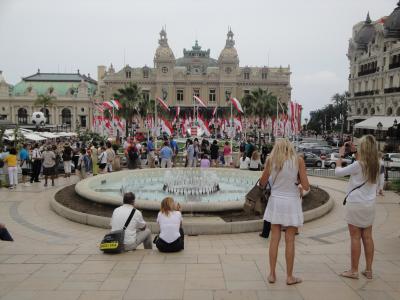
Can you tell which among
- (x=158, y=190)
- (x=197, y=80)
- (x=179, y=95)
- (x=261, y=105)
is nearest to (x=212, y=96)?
(x=197, y=80)

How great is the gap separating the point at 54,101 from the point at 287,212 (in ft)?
287

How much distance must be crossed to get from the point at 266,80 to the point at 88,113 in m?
40.4

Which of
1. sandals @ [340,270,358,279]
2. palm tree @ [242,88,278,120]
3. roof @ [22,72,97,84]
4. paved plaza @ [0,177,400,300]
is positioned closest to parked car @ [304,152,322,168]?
paved plaza @ [0,177,400,300]

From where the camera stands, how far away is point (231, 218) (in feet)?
33.6

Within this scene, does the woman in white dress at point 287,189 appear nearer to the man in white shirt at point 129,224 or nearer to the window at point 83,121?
the man in white shirt at point 129,224

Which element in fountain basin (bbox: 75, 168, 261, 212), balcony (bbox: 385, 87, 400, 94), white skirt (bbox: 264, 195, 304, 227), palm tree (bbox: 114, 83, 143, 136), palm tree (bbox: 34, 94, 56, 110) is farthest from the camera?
palm tree (bbox: 34, 94, 56, 110)

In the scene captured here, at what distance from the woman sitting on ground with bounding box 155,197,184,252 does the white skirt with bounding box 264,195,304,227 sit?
7.26ft

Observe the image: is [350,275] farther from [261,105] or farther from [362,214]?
[261,105]

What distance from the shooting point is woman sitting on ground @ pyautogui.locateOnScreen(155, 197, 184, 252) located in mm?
6586

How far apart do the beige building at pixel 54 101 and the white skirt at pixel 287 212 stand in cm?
8480

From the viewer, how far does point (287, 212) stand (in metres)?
4.87

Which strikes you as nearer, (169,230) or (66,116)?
(169,230)

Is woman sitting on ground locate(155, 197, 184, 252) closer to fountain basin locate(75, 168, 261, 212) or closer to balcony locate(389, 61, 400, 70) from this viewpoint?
fountain basin locate(75, 168, 261, 212)

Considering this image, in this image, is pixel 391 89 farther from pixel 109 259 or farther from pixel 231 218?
pixel 109 259
